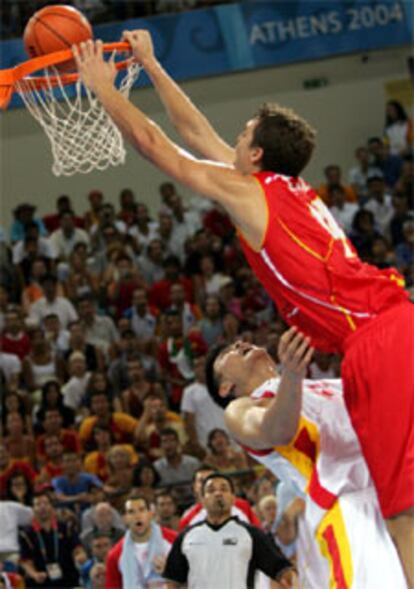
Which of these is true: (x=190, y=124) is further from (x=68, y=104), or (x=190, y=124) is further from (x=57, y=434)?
(x=57, y=434)

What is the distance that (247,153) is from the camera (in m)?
5.77

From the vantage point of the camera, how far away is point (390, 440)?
5.45 meters

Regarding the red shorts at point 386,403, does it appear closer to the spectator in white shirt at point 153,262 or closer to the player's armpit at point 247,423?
the player's armpit at point 247,423

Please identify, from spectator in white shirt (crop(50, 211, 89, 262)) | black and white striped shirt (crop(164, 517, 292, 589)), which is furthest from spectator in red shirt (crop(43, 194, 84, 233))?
black and white striped shirt (crop(164, 517, 292, 589))

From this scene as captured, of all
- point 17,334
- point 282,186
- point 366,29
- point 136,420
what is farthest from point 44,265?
point 282,186

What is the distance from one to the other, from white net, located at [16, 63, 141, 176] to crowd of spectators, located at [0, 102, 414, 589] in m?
2.93

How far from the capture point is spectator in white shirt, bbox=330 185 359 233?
15.4 m

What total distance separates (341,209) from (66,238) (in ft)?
9.74

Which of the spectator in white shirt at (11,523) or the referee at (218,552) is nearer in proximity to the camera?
the referee at (218,552)

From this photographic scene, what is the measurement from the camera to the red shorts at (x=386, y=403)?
5453 millimetres

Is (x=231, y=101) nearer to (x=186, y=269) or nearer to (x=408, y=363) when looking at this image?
(x=186, y=269)

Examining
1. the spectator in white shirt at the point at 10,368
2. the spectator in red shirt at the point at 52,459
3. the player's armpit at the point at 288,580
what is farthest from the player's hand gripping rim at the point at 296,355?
the spectator in white shirt at the point at 10,368

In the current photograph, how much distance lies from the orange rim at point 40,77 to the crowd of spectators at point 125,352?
3591 mm

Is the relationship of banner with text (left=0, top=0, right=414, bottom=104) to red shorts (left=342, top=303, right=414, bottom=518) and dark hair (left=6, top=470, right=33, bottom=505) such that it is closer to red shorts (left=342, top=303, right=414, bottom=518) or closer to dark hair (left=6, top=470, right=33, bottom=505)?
dark hair (left=6, top=470, right=33, bottom=505)
